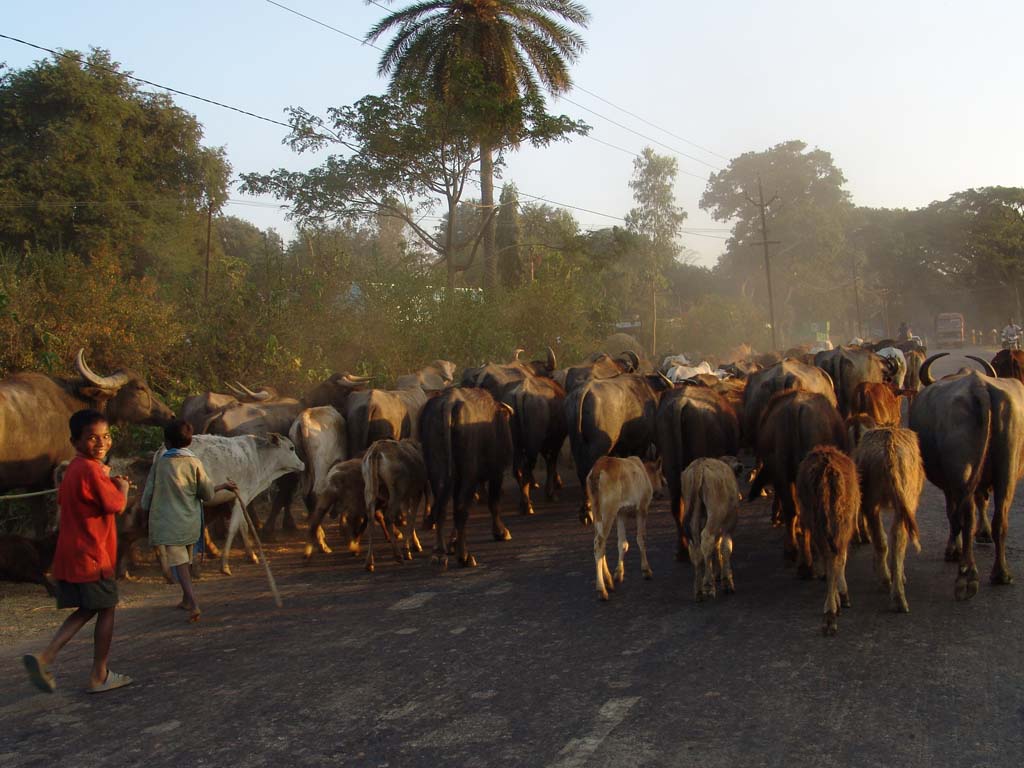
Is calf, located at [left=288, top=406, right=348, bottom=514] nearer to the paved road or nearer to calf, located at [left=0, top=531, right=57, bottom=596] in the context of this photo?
the paved road

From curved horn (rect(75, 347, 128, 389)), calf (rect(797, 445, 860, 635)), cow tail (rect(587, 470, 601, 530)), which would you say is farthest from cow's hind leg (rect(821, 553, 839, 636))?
curved horn (rect(75, 347, 128, 389))

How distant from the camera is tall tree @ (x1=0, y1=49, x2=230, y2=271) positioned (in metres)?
27.2

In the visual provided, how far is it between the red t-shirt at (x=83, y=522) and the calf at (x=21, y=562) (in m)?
3.15

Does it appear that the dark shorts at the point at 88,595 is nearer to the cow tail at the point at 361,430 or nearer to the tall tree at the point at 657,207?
the cow tail at the point at 361,430

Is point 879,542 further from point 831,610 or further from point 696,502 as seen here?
point 696,502

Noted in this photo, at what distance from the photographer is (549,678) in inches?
226

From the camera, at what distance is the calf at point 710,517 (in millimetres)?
7398

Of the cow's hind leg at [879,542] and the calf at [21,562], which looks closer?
the cow's hind leg at [879,542]

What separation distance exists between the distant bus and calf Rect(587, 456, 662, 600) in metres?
55.7

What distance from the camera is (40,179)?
27.2m

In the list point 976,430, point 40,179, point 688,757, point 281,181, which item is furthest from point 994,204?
point 688,757

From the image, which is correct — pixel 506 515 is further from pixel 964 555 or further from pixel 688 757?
pixel 688 757

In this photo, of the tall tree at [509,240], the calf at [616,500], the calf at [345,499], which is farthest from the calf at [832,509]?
the tall tree at [509,240]

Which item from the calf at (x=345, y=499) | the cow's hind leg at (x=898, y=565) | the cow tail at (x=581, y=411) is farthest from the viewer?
the cow tail at (x=581, y=411)
